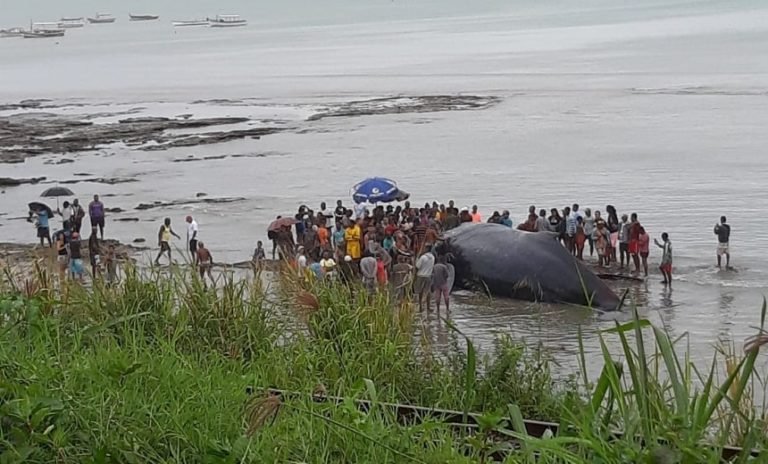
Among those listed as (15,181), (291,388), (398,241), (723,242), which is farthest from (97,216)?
(291,388)

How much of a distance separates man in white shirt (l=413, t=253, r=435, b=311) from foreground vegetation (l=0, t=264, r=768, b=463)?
24.3 feet

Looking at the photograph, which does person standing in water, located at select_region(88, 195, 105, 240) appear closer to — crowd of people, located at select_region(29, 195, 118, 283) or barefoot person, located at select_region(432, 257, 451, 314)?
crowd of people, located at select_region(29, 195, 118, 283)

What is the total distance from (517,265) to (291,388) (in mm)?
14553

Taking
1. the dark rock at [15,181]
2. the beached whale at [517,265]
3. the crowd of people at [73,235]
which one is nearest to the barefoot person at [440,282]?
the beached whale at [517,265]

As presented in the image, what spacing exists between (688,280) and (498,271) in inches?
163

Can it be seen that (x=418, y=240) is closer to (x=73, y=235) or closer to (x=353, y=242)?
(x=353, y=242)

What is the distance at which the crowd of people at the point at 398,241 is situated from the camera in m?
19.2

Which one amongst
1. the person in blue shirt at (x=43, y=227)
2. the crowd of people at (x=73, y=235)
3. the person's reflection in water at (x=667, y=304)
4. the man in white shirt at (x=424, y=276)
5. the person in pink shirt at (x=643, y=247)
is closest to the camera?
the man in white shirt at (x=424, y=276)

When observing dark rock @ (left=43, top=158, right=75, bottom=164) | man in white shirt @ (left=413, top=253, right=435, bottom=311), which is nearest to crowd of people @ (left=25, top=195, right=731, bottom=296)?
A: man in white shirt @ (left=413, top=253, right=435, bottom=311)

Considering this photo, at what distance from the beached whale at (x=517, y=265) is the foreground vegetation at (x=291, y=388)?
10780mm

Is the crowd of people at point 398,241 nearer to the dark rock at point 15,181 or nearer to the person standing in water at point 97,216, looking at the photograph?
the person standing in water at point 97,216

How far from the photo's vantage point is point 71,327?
8039 millimetres

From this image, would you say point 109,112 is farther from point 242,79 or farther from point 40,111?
point 242,79

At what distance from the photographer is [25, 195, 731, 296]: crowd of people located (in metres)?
19.2
